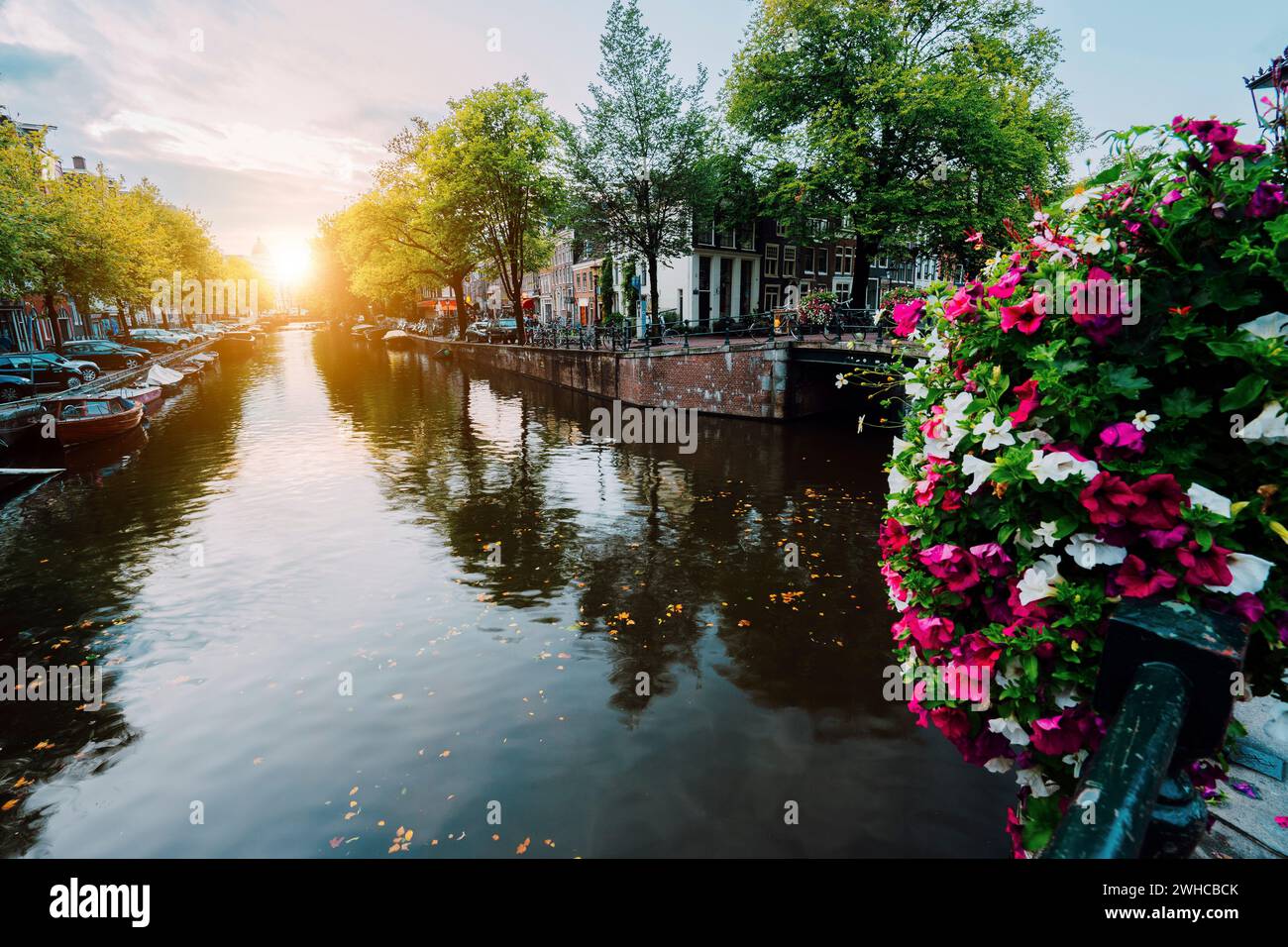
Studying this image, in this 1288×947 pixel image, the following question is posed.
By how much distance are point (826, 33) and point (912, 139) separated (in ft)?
19.0

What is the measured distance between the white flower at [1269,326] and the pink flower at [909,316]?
3.59 ft

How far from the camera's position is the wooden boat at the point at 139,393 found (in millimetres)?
23781

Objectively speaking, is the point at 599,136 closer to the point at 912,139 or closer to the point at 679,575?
the point at 912,139

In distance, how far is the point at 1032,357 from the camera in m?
1.89

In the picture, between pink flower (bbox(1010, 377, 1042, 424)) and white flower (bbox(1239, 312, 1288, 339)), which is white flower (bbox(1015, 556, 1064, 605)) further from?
white flower (bbox(1239, 312, 1288, 339))

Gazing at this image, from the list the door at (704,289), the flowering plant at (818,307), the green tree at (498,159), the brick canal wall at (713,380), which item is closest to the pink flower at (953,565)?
the brick canal wall at (713,380)

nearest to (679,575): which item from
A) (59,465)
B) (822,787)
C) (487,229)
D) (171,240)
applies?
(822,787)

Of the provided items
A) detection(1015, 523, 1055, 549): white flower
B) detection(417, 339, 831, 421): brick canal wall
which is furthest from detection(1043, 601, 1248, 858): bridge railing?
detection(417, 339, 831, 421): brick canal wall

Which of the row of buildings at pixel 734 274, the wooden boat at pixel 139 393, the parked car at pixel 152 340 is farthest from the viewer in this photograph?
the parked car at pixel 152 340

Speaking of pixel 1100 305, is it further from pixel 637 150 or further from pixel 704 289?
pixel 704 289

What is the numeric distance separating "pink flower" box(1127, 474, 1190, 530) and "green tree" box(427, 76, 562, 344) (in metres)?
36.2

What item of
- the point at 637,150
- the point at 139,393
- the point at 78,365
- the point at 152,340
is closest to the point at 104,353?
the point at 78,365

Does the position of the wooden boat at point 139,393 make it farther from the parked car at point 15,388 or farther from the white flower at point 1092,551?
the white flower at point 1092,551

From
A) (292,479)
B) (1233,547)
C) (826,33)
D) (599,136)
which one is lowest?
(292,479)
